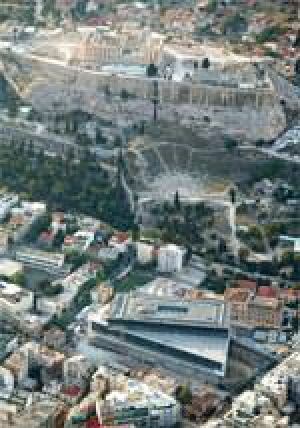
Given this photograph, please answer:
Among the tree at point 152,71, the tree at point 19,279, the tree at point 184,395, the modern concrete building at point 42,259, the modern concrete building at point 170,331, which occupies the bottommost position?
the tree at point 184,395

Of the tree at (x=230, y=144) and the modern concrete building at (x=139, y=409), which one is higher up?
the tree at (x=230, y=144)

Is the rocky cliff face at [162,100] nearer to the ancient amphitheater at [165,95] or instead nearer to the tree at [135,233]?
the ancient amphitheater at [165,95]

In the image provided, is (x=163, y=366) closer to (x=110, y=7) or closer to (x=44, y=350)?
(x=44, y=350)

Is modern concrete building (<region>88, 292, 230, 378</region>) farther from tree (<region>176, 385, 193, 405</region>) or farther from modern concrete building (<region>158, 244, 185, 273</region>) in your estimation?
modern concrete building (<region>158, 244, 185, 273</region>)

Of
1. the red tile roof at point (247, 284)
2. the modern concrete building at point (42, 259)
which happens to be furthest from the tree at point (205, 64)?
the red tile roof at point (247, 284)

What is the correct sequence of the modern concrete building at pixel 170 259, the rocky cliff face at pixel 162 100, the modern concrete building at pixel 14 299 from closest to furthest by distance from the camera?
the modern concrete building at pixel 14 299
the modern concrete building at pixel 170 259
the rocky cliff face at pixel 162 100

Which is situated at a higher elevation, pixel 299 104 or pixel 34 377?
pixel 299 104

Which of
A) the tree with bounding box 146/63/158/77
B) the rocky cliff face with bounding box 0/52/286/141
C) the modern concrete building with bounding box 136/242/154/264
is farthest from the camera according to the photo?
the tree with bounding box 146/63/158/77

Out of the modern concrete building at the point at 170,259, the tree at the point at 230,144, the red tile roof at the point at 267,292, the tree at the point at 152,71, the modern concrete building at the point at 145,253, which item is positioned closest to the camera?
the red tile roof at the point at 267,292

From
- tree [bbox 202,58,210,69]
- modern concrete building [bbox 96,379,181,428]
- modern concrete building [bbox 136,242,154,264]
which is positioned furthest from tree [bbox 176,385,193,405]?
tree [bbox 202,58,210,69]

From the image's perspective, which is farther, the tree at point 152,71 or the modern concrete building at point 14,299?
the tree at point 152,71

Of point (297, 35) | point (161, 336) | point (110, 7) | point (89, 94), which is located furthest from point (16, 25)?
point (161, 336)
